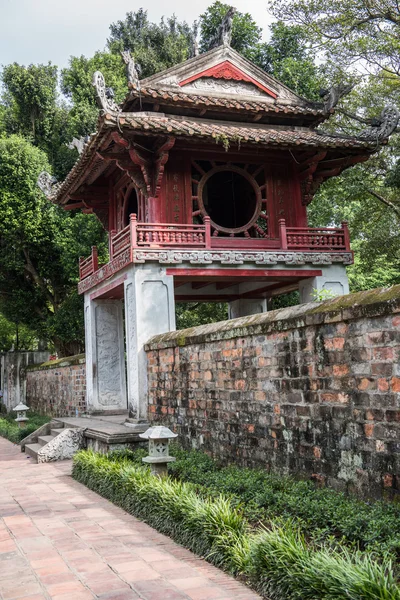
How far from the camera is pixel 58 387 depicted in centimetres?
1994

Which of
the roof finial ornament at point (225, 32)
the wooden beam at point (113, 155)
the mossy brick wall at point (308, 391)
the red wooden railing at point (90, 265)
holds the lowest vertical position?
the mossy brick wall at point (308, 391)

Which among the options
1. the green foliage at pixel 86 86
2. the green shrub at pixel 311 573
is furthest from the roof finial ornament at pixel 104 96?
the green foliage at pixel 86 86

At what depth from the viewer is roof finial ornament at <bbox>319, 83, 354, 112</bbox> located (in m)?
13.8

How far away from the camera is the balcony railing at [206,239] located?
1220 centimetres

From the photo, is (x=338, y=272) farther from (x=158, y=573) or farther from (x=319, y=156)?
(x=158, y=573)

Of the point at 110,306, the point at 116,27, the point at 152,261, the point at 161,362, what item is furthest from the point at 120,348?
the point at 116,27

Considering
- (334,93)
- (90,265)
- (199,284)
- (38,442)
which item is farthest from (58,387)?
(334,93)

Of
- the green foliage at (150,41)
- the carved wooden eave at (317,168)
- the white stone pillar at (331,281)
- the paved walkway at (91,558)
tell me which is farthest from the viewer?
the green foliage at (150,41)

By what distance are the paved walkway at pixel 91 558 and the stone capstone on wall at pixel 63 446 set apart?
350 cm

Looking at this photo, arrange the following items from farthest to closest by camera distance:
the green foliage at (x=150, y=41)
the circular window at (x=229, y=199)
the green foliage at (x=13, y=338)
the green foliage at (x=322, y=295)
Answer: the green foliage at (x=13, y=338)
the green foliage at (x=150, y=41)
the circular window at (x=229, y=199)
the green foliage at (x=322, y=295)

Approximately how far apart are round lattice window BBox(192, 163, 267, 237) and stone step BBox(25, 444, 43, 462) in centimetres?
598

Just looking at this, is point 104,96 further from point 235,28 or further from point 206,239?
point 235,28

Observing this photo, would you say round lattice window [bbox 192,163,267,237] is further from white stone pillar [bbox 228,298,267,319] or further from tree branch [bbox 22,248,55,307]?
tree branch [bbox 22,248,55,307]

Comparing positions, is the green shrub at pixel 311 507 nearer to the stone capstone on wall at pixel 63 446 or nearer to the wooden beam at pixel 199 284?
the stone capstone on wall at pixel 63 446
